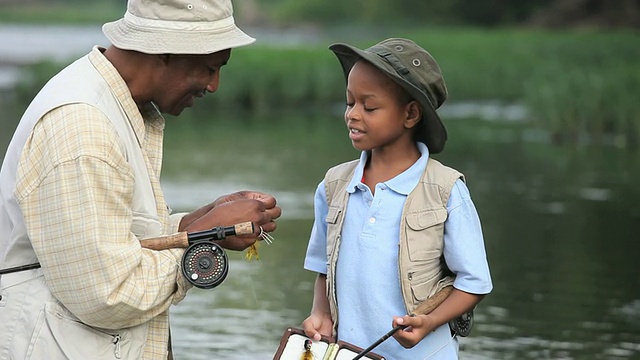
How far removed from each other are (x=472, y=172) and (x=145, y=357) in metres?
11.3

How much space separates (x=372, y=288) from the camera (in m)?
3.95

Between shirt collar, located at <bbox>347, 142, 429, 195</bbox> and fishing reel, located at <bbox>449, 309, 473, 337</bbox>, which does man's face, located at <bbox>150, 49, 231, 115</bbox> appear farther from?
fishing reel, located at <bbox>449, 309, 473, 337</bbox>

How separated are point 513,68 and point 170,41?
22.6 m

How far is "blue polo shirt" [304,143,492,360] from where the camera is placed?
3.89 metres

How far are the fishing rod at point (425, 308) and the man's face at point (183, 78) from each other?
0.79 meters

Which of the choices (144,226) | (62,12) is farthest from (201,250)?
(62,12)

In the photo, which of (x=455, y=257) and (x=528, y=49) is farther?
(x=528, y=49)

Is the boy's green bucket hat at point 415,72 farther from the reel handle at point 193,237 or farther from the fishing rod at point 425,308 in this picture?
the reel handle at point 193,237

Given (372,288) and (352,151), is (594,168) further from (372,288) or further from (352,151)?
(372,288)

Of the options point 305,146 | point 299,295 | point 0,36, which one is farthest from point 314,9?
point 299,295

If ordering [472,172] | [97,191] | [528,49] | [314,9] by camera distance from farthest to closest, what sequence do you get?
[314,9] → [528,49] → [472,172] → [97,191]

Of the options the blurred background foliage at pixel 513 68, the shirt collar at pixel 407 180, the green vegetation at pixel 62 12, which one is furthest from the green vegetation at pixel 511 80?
the green vegetation at pixel 62 12

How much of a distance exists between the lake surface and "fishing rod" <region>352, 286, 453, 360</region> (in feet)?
10.1

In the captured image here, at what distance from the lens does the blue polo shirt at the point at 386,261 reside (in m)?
3.89
